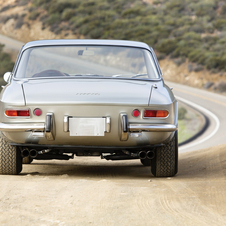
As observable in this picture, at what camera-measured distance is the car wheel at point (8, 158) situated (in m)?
5.36

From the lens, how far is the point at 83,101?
4.84 metres

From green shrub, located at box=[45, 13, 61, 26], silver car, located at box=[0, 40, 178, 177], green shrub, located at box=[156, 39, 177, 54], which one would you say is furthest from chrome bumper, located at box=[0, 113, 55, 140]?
green shrub, located at box=[45, 13, 61, 26]

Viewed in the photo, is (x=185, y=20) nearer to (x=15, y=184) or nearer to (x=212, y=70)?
(x=212, y=70)

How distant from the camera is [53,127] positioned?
482 cm

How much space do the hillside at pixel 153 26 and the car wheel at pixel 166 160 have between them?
3486cm

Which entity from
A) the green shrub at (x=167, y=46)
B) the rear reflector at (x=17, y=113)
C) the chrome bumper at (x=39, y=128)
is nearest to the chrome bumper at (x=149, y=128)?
the chrome bumper at (x=39, y=128)

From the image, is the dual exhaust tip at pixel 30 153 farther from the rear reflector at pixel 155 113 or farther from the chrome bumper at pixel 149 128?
the rear reflector at pixel 155 113

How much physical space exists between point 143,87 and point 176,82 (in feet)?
120

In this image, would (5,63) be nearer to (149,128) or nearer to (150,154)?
(150,154)

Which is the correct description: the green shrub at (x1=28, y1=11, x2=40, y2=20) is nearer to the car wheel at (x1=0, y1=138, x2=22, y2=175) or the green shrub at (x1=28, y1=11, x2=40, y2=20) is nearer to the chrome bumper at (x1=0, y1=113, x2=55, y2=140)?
the car wheel at (x1=0, y1=138, x2=22, y2=175)

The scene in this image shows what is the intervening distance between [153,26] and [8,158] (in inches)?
1954

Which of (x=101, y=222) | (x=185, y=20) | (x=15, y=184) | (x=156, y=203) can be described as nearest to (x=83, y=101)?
(x=15, y=184)

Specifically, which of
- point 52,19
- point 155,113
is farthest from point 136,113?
point 52,19

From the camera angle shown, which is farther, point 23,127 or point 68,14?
point 68,14
